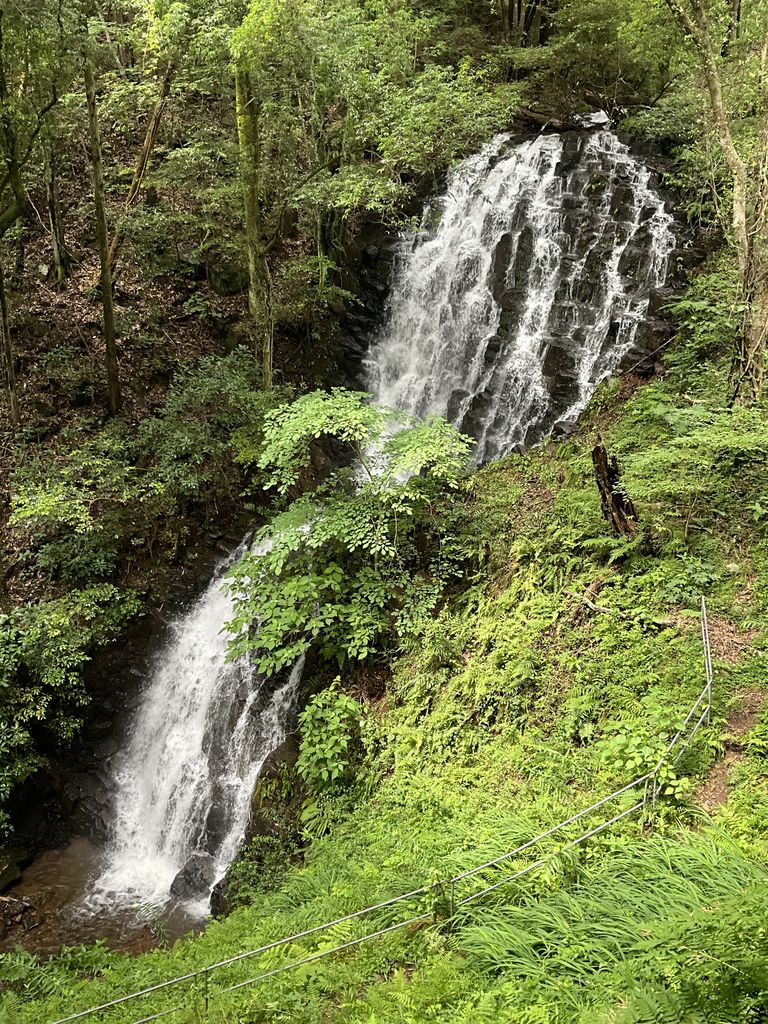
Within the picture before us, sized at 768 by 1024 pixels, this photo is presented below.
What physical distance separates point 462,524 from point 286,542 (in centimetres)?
227

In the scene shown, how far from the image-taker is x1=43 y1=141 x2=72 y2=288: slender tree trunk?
12.4 metres

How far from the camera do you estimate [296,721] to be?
8.74 metres

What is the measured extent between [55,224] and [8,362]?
13.5 ft

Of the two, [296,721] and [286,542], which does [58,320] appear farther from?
[296,721]

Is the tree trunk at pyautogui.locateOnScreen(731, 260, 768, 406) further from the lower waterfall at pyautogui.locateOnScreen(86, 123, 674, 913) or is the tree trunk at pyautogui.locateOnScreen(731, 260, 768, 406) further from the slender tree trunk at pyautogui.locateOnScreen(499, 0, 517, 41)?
the slender tree trunk at pyautogui.locateOnScreen(499, 0, 517, 41)

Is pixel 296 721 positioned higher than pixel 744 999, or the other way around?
pixel 744 999

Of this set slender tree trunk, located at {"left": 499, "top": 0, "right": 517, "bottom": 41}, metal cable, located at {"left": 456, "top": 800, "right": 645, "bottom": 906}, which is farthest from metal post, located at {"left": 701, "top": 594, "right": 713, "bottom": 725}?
slender tree trunk, located at {"left": 499, "top": 0, "right": 517, "bottom": 41}

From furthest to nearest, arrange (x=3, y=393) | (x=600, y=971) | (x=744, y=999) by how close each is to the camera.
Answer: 1. (x=3, y=393)
2. (x=600, y=971)
3. (x=744, y=999)

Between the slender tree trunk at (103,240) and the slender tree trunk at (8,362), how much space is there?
1.58 meters

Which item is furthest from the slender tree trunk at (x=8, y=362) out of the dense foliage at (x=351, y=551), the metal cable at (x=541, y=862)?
the metal cable at (x=541, y=862)

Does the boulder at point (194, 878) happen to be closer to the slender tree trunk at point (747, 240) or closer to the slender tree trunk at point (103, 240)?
the slender tree trunk at point (103, 240)

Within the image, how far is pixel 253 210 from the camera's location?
37.3 feet

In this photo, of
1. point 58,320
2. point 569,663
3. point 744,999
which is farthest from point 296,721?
point 58,320

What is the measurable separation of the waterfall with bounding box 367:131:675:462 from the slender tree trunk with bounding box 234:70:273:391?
2709 mm
